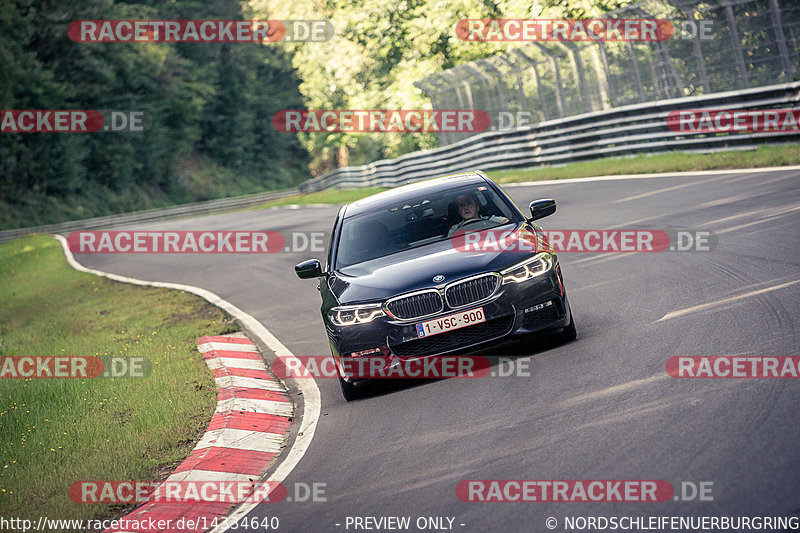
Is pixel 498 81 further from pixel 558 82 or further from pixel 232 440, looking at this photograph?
pixel 232 440

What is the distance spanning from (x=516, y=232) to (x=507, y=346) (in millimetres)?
967

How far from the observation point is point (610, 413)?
6.17 m

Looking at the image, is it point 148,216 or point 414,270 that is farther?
point 148,216

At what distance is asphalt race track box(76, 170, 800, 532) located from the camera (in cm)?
492

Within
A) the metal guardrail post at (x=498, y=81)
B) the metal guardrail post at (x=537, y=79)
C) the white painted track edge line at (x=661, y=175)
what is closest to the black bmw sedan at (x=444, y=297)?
the white painted track edge line at (x=661, y=175)

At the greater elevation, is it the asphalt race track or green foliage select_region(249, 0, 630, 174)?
green foliage select_region(249, 0, 630, 174)

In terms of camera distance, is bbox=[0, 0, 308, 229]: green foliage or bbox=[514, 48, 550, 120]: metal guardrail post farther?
bbox=[0, 0, 308, 229]: green foliage

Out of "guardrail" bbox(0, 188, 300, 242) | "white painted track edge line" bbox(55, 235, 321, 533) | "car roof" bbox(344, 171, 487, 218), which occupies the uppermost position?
"car roof" bbox(344, 171, 487, 218)

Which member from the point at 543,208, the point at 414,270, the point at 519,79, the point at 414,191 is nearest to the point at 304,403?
the point at 414,270

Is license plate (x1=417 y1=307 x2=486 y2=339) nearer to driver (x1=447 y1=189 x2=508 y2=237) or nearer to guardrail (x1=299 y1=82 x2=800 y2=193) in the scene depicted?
driver (x1=447 y1=189 x2=508 y2=237)

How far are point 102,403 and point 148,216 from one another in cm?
5277

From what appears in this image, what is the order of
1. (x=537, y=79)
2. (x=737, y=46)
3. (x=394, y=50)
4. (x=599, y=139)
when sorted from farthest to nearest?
(x=394, y=50), (x=537, y=79), (x=599, y=139), (x=737, y=46)

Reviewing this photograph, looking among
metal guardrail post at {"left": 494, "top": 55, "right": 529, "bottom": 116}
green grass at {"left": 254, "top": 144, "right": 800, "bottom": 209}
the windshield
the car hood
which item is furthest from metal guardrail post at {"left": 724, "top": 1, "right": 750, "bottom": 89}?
the car hood

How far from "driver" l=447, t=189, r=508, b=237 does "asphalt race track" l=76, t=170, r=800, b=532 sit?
45.6 inches
